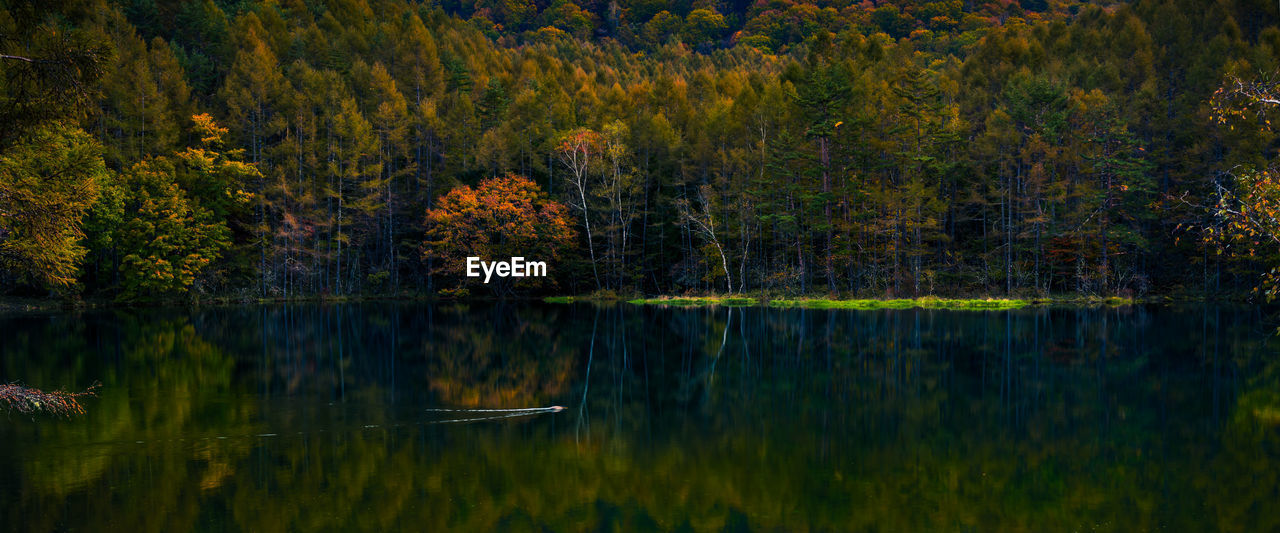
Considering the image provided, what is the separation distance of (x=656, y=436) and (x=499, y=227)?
39.5 meters

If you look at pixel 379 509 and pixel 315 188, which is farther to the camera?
pixel 315 188

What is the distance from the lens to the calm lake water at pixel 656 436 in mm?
10117

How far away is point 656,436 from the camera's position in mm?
14039

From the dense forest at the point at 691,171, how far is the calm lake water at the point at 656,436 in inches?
812

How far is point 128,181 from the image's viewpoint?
46719 millimetres

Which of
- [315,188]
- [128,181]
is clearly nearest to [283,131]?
[315,188]

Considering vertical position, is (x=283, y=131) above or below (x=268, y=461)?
above

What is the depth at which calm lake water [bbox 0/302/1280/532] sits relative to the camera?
10.1 meters

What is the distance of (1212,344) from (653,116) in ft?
124

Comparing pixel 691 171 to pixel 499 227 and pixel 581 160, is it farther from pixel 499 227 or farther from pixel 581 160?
pixel 499 227

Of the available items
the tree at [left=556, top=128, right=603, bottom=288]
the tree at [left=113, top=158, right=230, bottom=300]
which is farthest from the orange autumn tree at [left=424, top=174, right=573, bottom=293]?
the tree at [left=113, top=158, right=230, bottom=300]

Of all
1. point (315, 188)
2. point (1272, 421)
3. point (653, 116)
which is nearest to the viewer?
point (1272, 421)

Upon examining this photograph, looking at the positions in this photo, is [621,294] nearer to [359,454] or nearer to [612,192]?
[612,192]

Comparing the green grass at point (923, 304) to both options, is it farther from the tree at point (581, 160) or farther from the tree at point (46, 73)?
the tree at point (46, 73)
